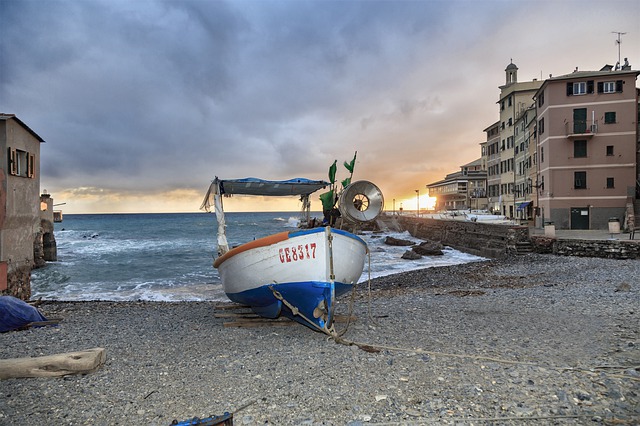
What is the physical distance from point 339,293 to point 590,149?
35049mm

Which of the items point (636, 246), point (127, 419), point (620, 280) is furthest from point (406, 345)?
point (636, 246)

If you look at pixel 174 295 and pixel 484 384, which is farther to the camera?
pixel 174 295

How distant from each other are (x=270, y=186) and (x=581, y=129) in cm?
3352

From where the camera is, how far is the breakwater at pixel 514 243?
2276cm

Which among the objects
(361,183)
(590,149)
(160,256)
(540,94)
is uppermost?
(540,94)

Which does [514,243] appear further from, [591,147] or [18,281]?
[18,281]

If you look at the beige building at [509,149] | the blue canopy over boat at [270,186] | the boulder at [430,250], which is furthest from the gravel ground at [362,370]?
the beige building at [509,149]

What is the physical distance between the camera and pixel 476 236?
36.0 m

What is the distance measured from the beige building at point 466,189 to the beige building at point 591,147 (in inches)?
1377

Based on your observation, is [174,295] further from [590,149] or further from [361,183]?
[590,149]

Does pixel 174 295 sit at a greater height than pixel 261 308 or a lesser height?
lesser

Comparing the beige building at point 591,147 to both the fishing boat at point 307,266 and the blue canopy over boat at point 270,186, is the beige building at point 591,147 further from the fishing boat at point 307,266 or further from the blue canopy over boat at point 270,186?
the fishing boat at point 307,266

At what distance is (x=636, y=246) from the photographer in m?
22.2

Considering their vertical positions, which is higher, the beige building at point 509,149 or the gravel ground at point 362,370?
the beige building at point 509,149
